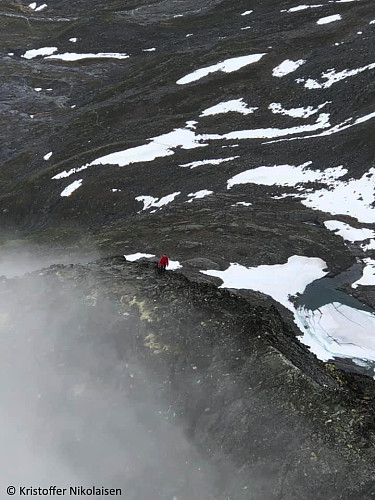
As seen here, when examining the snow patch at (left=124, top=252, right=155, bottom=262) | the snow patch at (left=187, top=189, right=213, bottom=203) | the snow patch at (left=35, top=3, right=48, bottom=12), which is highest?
the snow patch at (left=124, top=252, right=155, bottom=262)

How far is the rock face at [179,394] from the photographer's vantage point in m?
14.5

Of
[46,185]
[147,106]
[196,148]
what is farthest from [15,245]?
[147,106]

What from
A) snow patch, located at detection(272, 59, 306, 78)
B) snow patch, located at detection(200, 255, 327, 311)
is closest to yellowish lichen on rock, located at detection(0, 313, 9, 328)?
snow patch, located at detection(200, 255, 327, 311)

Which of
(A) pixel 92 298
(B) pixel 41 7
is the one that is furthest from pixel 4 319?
(B) pixel 41 7

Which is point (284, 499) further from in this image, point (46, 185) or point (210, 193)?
point (46, 185)

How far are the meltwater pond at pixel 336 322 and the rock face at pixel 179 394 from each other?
26.0ft

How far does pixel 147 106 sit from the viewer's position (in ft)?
264

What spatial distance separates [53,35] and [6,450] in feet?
427

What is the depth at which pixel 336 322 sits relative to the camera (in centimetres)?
3306

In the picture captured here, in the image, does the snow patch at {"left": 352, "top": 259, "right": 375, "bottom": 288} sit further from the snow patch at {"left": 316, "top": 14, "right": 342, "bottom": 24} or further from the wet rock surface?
the snow patch at {"left": 316, "top": 14, "right": 342, "bottom": 24}

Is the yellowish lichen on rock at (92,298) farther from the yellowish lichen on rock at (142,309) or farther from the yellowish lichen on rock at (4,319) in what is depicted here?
the yellowish lichen on rock at (4,319)

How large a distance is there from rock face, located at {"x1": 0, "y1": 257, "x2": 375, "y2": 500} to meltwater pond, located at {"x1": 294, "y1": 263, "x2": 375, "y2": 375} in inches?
313

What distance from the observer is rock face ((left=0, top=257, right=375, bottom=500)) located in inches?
573

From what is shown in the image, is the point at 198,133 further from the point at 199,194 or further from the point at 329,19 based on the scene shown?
the point at 329,19
